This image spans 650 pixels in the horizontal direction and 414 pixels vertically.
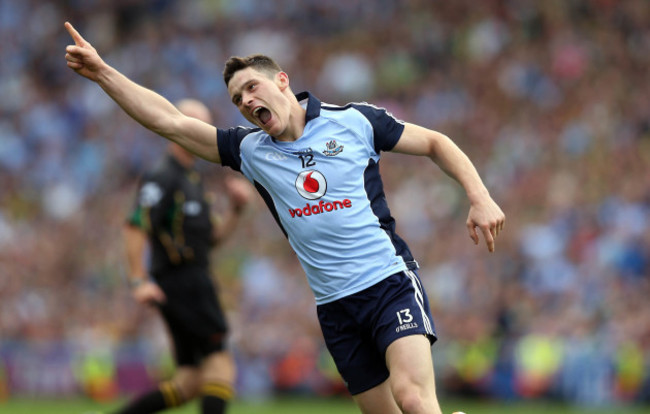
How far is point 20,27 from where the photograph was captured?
24.5m

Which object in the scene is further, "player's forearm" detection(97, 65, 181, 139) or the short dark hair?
the short dark hair

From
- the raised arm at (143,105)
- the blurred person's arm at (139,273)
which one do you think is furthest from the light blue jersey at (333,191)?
the blurred person's arm at (139,273)

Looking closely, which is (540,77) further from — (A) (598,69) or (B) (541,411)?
(B) (541,411)

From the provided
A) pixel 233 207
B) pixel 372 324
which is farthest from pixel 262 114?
pixel 233 207

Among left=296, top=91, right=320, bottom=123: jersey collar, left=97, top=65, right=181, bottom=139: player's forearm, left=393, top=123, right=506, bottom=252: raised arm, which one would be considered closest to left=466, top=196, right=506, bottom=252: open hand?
left=393, top=123, right=506, bottom=252: raised arm

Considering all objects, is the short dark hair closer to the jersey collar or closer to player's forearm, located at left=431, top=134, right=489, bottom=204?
the jersey collar

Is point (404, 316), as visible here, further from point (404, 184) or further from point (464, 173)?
point (404, 184)

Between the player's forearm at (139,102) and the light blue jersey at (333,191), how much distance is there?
1.10 feet

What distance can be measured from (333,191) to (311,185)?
127mm

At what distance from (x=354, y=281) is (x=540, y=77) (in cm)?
1261

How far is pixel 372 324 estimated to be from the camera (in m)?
6.07

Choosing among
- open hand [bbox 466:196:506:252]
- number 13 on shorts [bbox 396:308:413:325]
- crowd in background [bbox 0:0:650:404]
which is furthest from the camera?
crowd in background [bbox 0:0:650:404]

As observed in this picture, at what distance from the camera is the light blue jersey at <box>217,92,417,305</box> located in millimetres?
6113

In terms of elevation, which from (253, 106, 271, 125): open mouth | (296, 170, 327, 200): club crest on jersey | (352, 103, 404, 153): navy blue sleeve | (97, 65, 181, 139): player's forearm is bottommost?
(296, 170, 327, 200): club crest on jersey
